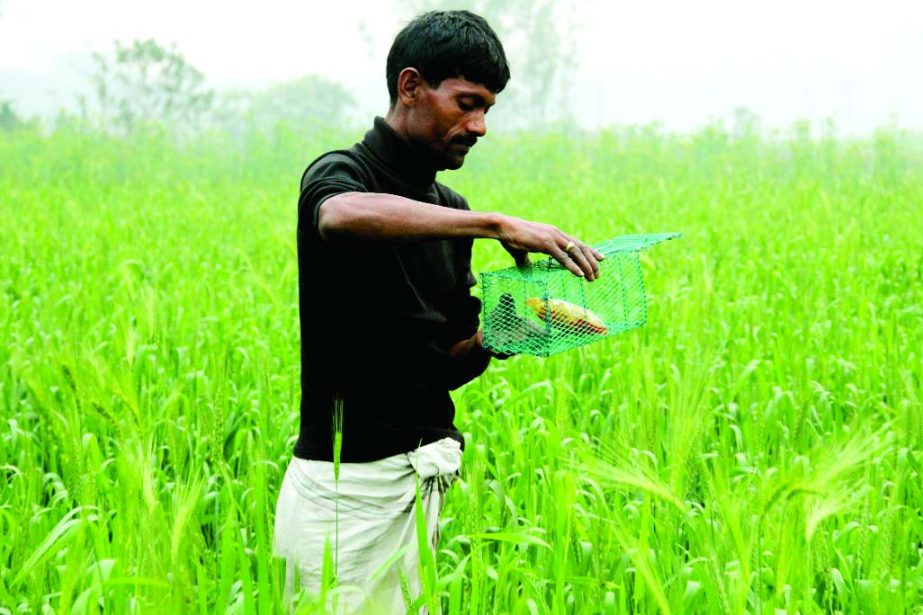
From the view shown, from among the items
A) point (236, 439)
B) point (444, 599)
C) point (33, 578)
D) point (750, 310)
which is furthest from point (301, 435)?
point (750, 310)

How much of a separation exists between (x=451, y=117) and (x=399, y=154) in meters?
0.13

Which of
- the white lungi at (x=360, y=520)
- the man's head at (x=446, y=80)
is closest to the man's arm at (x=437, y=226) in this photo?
the man's head at (x=446, y=80)

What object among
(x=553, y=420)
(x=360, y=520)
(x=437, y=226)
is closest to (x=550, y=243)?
(x=437, y=226)

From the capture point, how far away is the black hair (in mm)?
1750

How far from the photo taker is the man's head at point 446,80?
1.76 m

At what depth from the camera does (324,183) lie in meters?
1.71

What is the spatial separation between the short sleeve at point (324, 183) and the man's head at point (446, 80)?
129 millimetres

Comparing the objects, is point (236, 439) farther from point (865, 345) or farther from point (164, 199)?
point (164, 199)

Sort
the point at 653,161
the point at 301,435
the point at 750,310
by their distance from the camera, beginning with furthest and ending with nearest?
the point at 653,161, the point at 750,310, the point at 301,435

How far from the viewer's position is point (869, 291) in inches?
218

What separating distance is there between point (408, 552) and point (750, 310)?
3.32 m

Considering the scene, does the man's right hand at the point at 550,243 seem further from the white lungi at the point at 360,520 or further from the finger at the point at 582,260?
the white lungi at the point at 360,520

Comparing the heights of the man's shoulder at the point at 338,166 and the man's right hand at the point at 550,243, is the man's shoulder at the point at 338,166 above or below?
above

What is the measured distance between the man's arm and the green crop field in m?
0.32
